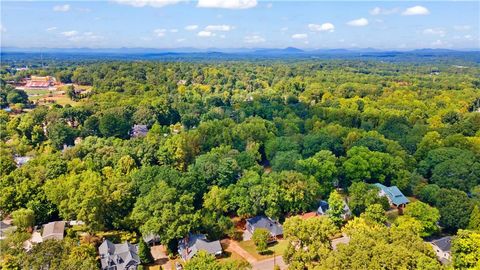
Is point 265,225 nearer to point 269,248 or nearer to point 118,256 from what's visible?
point 269,248

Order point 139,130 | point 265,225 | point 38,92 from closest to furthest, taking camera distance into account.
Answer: point 265,225
point 139,130
point 38,92

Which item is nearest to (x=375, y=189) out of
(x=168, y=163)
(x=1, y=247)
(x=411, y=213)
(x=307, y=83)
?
(x=411, y=213)

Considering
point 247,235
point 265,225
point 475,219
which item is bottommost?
point 247,235

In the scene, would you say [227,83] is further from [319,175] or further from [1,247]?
[1,247]

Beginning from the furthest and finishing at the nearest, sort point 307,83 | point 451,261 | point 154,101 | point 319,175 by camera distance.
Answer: point 307,83 < point 154,101 < point 319,175 < point 451,261

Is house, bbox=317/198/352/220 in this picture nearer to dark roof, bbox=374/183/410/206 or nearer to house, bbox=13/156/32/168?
dark roof, bbox=374/183/410/206

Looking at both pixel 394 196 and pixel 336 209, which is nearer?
pixel 336 209

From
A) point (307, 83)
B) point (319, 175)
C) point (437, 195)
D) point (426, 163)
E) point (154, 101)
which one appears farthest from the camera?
point (307, 83)

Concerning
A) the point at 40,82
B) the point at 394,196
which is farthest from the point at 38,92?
the point at 394,196
